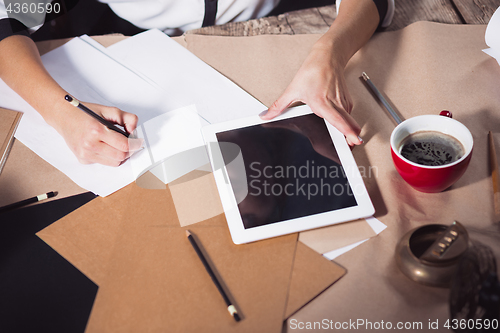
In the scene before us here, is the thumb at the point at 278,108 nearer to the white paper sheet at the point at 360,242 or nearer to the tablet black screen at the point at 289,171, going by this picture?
the tablet black screen at the point at 289,171

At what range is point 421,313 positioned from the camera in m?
0.46

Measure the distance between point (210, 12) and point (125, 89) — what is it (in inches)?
12.2

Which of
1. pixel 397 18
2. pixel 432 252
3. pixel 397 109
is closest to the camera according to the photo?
pixel 432 252

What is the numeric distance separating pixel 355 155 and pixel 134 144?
15.9 inches

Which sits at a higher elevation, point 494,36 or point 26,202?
point 494,36

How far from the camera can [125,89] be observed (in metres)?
0.77

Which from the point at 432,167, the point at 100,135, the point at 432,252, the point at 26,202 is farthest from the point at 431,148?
the point at 26,202

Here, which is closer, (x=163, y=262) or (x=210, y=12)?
(x=163, y=262)

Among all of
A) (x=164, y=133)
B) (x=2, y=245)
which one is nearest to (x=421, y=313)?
(x=164, y=133)

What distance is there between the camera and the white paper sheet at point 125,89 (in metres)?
0.67

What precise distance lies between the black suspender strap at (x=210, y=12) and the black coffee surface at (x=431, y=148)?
23.6 inches

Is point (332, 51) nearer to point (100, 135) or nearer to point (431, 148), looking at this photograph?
point (431, 148)

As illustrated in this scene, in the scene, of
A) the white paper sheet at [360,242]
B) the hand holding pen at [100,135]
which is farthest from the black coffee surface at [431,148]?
the hand holding pen at [100,135]

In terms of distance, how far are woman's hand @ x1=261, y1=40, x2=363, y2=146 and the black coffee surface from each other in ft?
0.30
